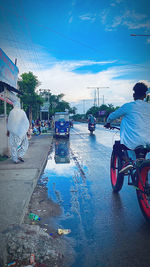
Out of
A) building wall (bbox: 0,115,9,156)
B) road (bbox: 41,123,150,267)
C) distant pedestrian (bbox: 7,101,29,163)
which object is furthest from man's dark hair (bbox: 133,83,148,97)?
building wall (bbox: 0,115,9,156)

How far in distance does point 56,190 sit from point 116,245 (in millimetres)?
2474

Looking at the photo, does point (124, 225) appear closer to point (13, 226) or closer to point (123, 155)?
point (123, 155)

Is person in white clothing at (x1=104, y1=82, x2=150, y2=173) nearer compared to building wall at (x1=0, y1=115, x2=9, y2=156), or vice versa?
person in white clothing at (x1=104, y1=82, x2=150, y2=173)

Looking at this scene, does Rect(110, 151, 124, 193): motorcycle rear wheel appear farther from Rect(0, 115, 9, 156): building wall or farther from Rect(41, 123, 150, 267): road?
Rect(0, 115, 9, 156): building wall

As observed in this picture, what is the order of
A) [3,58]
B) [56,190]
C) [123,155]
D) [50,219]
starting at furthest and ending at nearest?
[3,58] → [56,190] → [123,155] → [50,219]

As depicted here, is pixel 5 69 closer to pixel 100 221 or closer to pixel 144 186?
pixel 100 221

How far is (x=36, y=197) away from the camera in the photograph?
4621 millimetres

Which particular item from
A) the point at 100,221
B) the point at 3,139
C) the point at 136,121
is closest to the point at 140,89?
the point at 136,121

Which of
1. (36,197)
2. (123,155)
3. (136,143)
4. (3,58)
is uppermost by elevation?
(3,58)

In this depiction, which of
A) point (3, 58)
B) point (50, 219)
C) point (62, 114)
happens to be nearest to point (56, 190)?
point (50, 219)

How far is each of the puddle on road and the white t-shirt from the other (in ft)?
4.78

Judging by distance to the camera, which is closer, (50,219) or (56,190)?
(50,219)

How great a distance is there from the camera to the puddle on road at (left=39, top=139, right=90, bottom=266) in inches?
125

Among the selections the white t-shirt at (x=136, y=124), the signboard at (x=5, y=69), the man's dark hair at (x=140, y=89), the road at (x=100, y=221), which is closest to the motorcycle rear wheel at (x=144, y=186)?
the road at (x=100, y=221)
